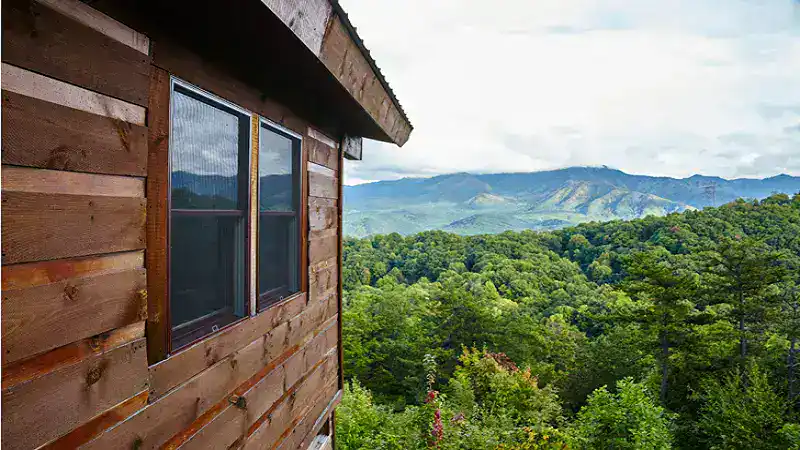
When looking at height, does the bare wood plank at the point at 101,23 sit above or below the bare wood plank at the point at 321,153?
above

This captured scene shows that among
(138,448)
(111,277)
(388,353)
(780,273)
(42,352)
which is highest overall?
(111,277)

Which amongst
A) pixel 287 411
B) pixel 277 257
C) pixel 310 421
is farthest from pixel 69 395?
pixel 310 421

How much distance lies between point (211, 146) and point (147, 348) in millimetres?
951

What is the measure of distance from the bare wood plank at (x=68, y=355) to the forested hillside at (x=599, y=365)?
8.21m

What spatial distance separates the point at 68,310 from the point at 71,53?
0.76 metres

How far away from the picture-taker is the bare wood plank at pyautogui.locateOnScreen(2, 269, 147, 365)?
1.09 metres

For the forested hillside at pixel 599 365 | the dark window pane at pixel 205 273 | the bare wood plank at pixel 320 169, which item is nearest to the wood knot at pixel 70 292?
the dark window pane at pixel 205 273

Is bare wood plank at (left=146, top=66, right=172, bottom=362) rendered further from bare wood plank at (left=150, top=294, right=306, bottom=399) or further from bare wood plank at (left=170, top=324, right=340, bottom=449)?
bare wood plank at (left=170, top=324, right=340, bottom=449)

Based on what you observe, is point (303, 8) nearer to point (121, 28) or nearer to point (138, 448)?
point (121, 28)

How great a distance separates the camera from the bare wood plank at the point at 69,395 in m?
1.09

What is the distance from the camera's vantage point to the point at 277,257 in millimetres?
2777

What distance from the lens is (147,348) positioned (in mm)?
1571

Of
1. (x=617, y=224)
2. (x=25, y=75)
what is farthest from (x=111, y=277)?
(x=617, y=224)

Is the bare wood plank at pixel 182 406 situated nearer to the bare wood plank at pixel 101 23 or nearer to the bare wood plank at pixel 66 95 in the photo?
the bare wood plank at pixel 66 95
